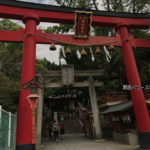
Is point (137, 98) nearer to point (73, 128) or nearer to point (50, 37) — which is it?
point (50, 37)

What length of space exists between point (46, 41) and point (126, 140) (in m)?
6.76

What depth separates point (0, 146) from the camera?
3.96m

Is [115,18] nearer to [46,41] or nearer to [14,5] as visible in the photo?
[46,41]

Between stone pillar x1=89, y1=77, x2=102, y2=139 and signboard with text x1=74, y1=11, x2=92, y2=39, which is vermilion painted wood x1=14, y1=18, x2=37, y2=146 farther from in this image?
stone pillar x1=89, y1=77, x2=102, y2=139

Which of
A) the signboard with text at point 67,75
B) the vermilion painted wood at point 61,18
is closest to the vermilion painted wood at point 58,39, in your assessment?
the vermilion painted wood at point 61,18

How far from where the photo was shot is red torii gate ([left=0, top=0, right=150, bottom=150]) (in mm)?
6375

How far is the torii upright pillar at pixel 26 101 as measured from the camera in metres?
6.11

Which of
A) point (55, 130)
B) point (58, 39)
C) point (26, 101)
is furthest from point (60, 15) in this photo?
point (55, 130)

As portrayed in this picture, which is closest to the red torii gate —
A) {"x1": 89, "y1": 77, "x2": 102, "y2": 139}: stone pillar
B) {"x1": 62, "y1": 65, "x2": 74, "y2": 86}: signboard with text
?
{"x1": 62, "y1": 65, "x2": 74, "y2": 86}: signboard with text

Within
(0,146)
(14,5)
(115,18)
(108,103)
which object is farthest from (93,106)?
(0,146)

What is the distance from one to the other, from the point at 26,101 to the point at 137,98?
492 cm

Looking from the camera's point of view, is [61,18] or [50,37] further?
[61,18]

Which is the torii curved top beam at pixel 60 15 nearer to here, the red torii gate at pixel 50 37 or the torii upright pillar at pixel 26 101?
the red torii gate at pixel 50 37

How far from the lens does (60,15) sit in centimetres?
866
